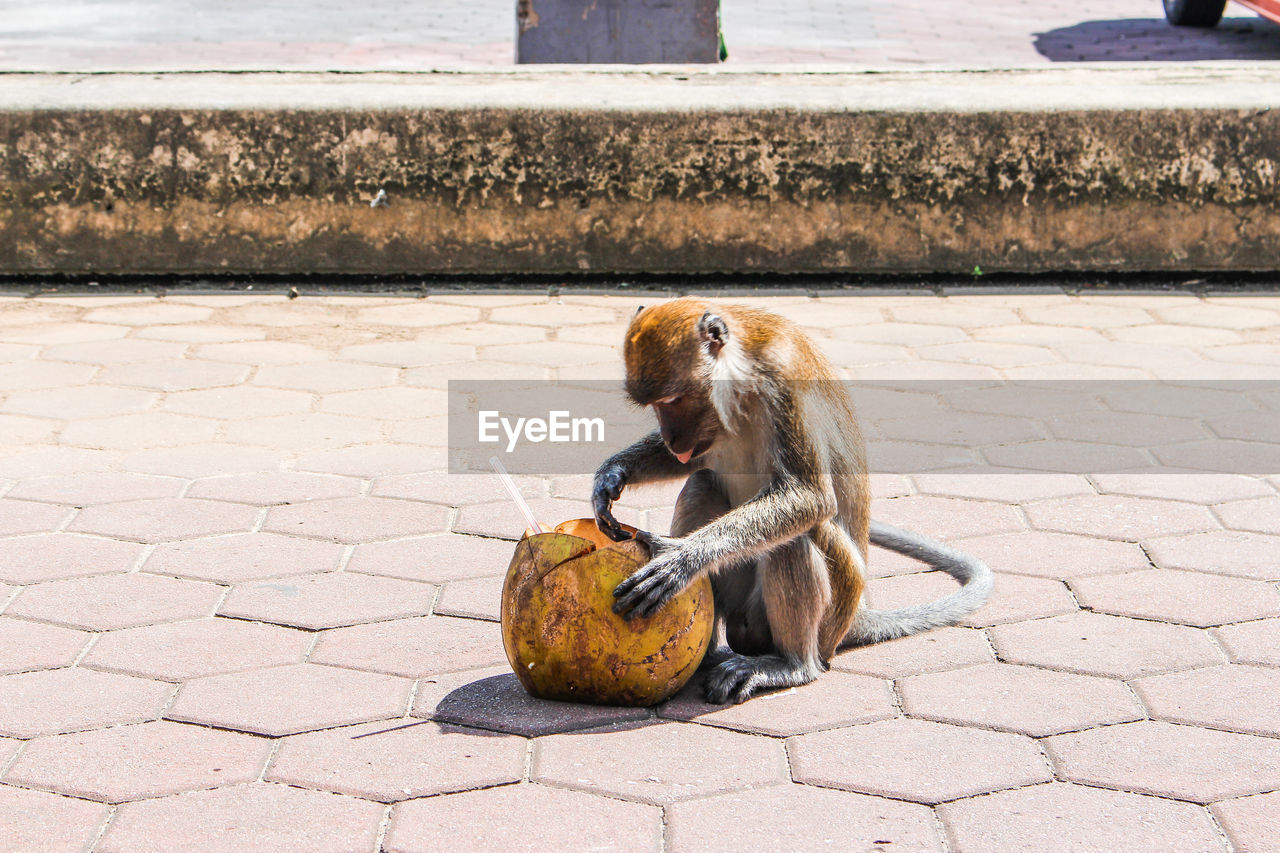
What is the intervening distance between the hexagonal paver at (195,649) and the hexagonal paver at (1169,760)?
5.59ft

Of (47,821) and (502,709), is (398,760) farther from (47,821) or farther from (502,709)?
(47,821)

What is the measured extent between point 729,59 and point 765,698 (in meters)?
8.21

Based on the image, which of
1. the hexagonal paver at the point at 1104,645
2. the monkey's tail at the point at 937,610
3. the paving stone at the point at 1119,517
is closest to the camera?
the hexagonal paver at the point at 1104,645

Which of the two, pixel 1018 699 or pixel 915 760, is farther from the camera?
pixel 1018 699

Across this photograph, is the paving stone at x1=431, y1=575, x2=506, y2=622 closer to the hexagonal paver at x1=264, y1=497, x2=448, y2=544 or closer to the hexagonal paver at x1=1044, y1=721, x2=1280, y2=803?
the hexagonal paver at x1=264, y1=497, x2=448, y2=544

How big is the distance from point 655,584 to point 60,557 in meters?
1.75

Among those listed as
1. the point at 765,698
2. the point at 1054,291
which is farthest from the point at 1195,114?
the point at 765,698

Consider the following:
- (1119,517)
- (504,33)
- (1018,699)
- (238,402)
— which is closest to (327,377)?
(238,402)

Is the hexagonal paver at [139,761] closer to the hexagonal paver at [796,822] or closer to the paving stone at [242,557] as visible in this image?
the paving stone at [242,557]

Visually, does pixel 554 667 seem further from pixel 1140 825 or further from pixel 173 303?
pixel 173 303

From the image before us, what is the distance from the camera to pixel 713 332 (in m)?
2.86

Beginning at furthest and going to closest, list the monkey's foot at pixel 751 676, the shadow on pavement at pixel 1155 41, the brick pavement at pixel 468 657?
the shadow on pavement at pixel 1155 41 < the monkey's foot at pixel 751 676 < the brick pavement at pixel 468 657

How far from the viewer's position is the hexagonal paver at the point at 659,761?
2.60m

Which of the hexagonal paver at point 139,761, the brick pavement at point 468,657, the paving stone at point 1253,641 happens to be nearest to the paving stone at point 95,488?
the brick pavement at point 468,657
